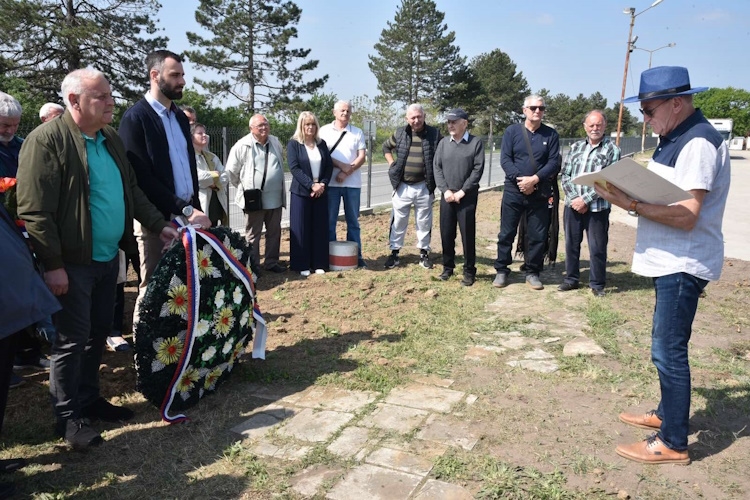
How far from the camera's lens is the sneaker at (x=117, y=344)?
194 inches

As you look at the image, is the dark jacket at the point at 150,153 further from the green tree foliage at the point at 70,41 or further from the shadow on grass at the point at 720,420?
the green tree foliage at the point at 70,41

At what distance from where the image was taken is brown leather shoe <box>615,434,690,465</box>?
10.5 feet

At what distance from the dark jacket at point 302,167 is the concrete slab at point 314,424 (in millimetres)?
3856

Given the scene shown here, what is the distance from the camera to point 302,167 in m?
7.28

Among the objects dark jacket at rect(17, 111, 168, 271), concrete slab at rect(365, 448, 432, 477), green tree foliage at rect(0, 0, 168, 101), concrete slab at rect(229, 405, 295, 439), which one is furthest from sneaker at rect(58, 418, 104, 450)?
green tree foliage at rect(0, 0, 168, 101)

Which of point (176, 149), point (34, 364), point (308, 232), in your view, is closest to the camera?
point (176, 149)

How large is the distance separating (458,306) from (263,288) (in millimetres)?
2264

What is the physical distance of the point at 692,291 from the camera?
10.2 ft

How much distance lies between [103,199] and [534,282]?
16.2ft

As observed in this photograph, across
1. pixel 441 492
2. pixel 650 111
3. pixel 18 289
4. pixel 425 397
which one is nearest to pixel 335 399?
pixel 425 397

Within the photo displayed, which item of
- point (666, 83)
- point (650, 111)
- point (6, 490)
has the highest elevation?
point (666, 83)

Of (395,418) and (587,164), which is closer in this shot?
(395,418)

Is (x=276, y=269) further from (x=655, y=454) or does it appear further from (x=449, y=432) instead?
(x=655, y=454)

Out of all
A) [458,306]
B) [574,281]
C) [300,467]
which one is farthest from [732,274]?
[300,467]
